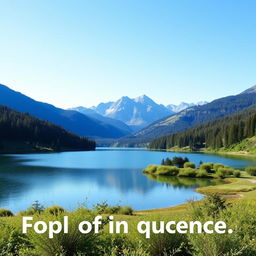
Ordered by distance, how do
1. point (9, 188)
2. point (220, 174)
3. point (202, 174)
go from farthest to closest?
point (202, 174), point (220, 174), point (9, 188)

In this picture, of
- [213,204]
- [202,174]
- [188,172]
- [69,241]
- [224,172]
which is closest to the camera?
[69,241]

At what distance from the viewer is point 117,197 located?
5050 centimetres

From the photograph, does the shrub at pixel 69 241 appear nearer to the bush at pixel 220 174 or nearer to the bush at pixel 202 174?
the bush at pixel 220 174

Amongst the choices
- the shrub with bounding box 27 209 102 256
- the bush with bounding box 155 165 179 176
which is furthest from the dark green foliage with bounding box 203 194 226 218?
the bush with bounding box 155 165 179 176

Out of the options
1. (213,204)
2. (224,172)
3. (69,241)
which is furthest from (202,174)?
(69,241)

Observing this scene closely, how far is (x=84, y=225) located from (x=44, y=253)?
5.01ft

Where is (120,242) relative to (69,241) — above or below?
below

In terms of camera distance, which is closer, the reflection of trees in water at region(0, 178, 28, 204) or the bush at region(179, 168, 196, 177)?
the reflection of trees in water at region(0, 178, 28, 204)

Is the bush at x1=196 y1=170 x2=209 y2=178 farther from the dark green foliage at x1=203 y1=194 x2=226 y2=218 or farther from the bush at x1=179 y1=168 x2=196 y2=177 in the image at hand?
the dark green foliage at x1=203 y1=194 x2=226 y2=218

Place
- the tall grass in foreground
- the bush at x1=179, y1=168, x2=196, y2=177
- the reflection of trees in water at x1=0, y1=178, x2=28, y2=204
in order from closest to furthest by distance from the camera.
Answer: the tall grass in foreground → the reflection of trees in water at x1=0, y1=178, x2=28, y2=204 → the bush at x1=179, y1=168, x2=196, y2=177

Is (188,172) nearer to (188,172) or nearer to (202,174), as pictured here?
(188,172)

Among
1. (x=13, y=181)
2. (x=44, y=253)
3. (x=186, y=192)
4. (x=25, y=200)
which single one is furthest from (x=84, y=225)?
(x=13, y=181)

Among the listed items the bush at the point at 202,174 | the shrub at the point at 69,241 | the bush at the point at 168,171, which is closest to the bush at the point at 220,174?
the bush at the point at 202,174

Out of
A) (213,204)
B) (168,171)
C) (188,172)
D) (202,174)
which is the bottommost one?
(202,174)
